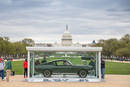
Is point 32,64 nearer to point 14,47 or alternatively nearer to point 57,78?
point 57,78

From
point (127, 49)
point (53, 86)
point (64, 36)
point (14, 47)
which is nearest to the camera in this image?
point (53, 86)

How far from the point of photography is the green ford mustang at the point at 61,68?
25609mm

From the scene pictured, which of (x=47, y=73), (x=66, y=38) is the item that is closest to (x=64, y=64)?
(x=47, y=73)

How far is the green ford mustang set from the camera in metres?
25.6

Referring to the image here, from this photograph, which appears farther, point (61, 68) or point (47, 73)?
point (47, 73)

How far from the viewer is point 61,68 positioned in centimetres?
2556

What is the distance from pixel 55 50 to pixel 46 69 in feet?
6.04

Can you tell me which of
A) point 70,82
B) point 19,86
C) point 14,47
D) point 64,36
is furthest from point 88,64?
point 64,36

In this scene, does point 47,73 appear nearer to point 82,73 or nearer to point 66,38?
point 82,73

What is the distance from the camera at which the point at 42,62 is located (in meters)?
26.2

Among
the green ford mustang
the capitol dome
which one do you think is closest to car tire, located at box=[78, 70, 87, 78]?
the green ford mustang

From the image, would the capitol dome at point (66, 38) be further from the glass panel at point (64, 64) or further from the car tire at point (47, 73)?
the car tire at point (47, 73)

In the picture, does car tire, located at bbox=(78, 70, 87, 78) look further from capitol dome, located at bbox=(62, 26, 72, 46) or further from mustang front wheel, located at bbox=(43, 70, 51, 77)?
capitol dome, located at bbox=(62, 26, 72, 46)

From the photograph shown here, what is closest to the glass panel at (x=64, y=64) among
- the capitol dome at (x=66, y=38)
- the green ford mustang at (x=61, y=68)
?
the green ford mustang at (x=61, y=68)
